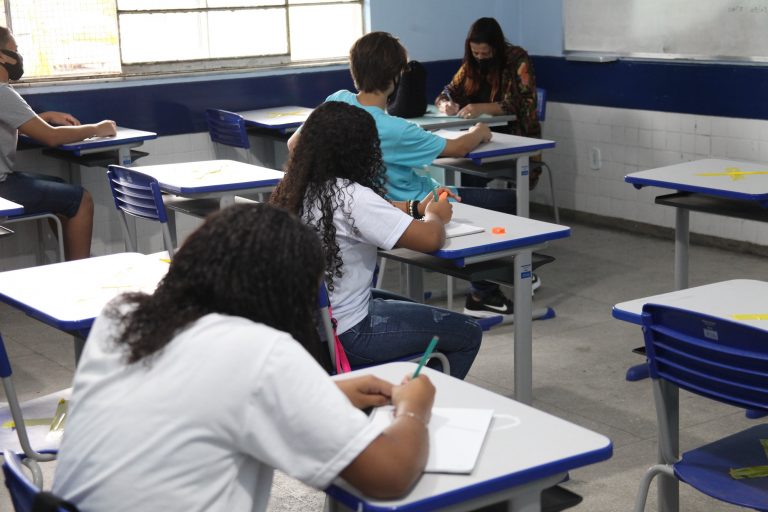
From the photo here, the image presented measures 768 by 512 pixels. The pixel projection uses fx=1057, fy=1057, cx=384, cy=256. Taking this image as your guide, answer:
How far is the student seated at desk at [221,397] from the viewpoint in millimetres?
1573

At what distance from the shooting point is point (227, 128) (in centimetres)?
643

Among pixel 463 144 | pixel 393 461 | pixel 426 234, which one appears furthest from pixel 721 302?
pixel 463 144

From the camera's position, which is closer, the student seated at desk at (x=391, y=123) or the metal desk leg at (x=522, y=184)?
the student seated at desk at (x=391, y=123)

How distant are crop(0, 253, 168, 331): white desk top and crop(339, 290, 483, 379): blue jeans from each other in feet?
2.07

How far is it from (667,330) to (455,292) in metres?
3.34

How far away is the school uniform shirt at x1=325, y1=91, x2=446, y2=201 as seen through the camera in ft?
13.3

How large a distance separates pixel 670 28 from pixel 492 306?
2.32 meters

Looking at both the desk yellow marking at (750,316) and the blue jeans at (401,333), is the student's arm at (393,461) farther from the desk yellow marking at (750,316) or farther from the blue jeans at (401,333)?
the blue jeans at (401,333)

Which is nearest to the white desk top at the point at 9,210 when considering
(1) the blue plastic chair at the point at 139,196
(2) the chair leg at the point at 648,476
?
(1) the blue plastic chair at the point at 139,196

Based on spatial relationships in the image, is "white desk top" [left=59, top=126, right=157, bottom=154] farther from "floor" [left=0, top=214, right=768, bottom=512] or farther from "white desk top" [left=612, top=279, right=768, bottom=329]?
"white desk top" [left=612, top=279, right=768, bottom=329]

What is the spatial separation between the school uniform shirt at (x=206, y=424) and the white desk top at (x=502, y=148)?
142 inches

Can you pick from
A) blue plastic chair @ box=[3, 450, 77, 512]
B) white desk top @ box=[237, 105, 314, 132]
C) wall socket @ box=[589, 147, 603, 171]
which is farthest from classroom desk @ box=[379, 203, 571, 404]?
wall socket @ box=[589, 147, 603, 171]

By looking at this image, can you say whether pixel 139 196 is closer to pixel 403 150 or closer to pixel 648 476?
pixel 403 150

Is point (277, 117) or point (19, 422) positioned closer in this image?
point (19, 422)
